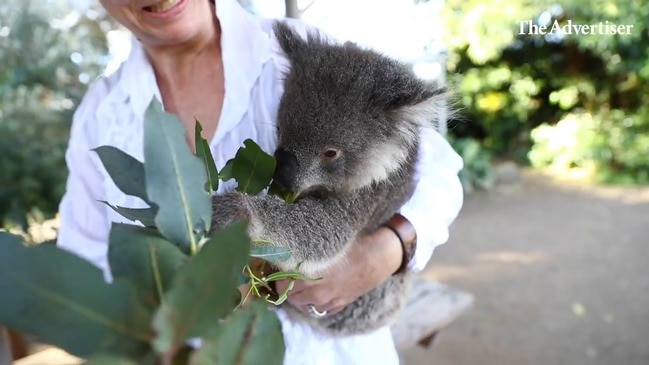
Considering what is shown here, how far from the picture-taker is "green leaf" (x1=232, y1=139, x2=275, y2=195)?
27.8 inches

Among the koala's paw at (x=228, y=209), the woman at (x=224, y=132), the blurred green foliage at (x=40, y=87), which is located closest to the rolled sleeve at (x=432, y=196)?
the woman at (x=224, y=132)

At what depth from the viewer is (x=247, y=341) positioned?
13.3 inches

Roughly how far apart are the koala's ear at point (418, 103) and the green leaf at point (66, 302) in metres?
0.81

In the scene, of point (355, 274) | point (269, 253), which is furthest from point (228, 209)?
point (355, 274)

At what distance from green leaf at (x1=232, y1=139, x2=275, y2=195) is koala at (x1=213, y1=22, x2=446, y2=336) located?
23cm

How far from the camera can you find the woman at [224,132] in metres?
1.13

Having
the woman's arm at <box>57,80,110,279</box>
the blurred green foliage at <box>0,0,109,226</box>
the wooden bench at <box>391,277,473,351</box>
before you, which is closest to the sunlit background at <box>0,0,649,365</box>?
the blurred green foliage at <box>0,0,109,226</box>

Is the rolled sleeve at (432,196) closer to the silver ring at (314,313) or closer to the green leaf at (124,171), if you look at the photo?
the silver ring at (314,313)

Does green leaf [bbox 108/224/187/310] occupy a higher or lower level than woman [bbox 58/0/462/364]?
higher

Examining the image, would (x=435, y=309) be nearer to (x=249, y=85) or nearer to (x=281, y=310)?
(x=281, y=310)

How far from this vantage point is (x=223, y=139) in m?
1.12

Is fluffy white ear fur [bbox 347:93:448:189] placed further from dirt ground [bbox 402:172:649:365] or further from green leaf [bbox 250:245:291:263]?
dirt ground [bbox 402:172:649:365]

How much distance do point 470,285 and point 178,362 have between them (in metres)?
3.63

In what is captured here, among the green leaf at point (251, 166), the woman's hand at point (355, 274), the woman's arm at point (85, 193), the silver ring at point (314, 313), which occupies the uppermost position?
the green leaf at point (251, 166)
